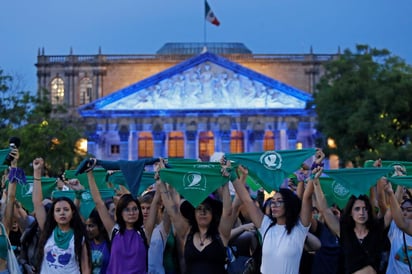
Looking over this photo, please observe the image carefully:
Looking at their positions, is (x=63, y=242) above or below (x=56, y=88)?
below

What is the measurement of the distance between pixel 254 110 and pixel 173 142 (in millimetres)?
7984

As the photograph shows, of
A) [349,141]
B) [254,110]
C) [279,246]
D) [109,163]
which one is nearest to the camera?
[279,246]

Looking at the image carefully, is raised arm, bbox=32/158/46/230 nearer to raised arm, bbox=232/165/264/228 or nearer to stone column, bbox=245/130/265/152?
raised arm, bbox=232/165/264/228

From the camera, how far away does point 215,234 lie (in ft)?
30.7

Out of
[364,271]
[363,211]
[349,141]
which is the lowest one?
[364,271]

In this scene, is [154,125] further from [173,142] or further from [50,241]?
[50,241]

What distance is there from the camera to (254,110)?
6525 centimetres

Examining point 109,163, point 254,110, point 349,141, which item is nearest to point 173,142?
point 254,110

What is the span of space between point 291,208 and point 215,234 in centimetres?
98

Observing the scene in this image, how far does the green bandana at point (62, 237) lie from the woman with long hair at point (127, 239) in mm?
544

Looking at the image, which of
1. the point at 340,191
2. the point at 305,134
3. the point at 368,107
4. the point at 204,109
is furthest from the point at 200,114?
the point at 340,191

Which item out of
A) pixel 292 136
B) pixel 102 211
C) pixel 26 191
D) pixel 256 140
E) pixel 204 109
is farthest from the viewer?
pixel 256 140

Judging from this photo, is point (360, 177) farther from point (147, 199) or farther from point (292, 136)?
point (292, 136)

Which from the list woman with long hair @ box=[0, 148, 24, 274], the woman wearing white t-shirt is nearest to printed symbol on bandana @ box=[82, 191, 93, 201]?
woman with long hair @ box=[0, 148, 24, 274]
